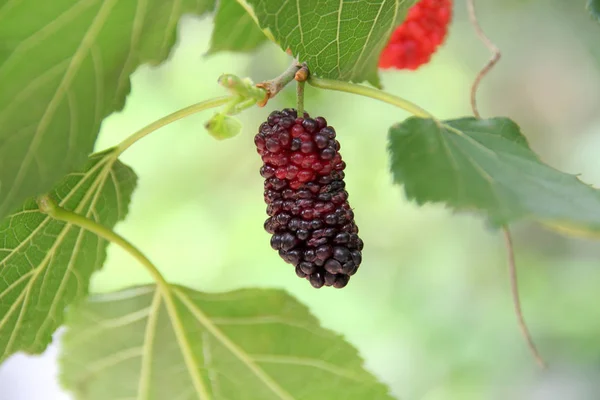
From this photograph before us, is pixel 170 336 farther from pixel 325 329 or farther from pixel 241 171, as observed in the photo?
pixel 241 171

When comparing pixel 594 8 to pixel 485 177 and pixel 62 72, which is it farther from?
pixel 62 72

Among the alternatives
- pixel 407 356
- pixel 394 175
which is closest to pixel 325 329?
pixel 394 175

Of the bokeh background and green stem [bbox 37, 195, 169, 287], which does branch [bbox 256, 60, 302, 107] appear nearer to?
green stem [bbox 37, 195, 169, 287]

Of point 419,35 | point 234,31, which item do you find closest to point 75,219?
point 234,31

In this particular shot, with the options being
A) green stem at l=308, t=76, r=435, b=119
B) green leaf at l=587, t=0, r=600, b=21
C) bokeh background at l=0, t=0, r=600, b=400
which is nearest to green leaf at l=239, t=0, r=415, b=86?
green stem at l=308, t=76, r=435, b=119

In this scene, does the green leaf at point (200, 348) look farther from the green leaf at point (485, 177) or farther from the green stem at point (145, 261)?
the green leaf at point (485, 177)

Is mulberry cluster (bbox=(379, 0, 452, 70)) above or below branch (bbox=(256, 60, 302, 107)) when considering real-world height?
above

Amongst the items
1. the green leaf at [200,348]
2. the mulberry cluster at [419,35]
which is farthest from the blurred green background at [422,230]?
the green leaf at [200,348]
